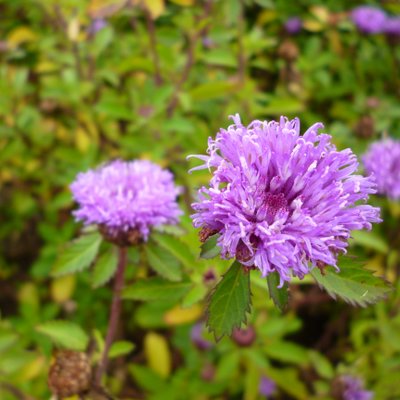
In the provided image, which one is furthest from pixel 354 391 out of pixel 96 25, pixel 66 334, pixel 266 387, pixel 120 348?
pixel 96 25

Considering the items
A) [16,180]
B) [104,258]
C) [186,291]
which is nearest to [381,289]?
[186,291]

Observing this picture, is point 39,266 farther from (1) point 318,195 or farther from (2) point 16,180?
(1) point 318,195

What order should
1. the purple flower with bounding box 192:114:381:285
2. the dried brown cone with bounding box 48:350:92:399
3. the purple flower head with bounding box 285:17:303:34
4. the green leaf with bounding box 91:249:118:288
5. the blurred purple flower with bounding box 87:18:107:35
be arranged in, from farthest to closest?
the purple flower head with bounding box 285:17:303:34 → the blurred purple flower with bounding box 87:18:107:35 → the green leaf with bounding box 91:249:118:288 → the dried brown cone with bounding box 48:350:92:399 → the purple flower with bounding box 192:114:381:285

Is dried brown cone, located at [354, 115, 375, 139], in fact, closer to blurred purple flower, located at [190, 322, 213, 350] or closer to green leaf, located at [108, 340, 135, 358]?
blurred purple flower, located at [190, 322, 213, 350]

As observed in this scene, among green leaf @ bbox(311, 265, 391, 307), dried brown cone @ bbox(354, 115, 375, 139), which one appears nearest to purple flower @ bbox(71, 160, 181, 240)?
green leaf @ bbox(311, 265, 391, 307)

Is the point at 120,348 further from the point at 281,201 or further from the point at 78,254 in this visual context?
the point at 281,201
